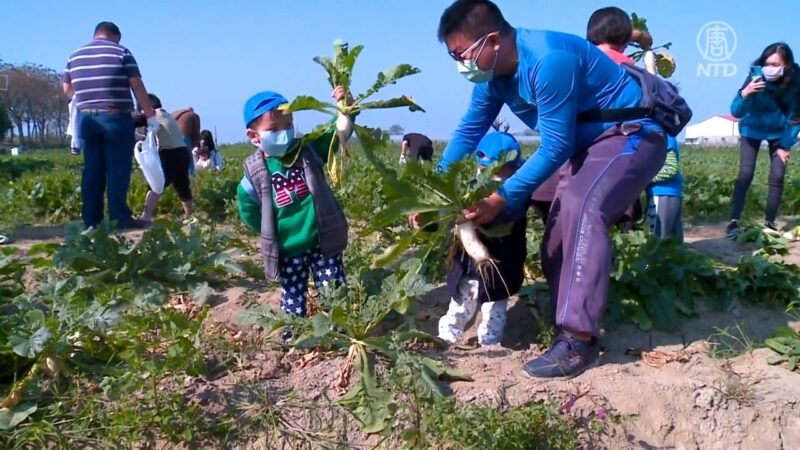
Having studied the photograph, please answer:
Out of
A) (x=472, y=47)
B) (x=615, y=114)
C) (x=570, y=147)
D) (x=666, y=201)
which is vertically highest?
(x=472, y=47)

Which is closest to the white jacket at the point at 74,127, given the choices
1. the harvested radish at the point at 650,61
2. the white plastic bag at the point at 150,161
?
the white plastic bag at the point at 150,161

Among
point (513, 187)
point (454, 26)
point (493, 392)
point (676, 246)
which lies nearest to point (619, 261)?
point (676, 246)

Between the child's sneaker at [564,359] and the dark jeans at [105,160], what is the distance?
12.8 ft

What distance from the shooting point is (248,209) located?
133 inches

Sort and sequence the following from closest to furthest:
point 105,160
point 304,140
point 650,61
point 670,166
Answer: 1. point 304,140
2. point 670,166
3. point 650,61
4. point 105,160

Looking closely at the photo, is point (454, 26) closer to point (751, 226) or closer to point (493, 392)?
point (493, 392)

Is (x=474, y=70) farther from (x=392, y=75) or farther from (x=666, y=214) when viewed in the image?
(x=666, y=214)

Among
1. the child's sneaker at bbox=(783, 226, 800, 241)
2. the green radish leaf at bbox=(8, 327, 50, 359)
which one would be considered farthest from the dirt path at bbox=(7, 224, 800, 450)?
the child's sneaker at bbox=(783, 226, 800, 241)

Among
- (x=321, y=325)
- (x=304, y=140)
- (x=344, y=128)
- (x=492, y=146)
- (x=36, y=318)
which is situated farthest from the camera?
(x=492, y=146)

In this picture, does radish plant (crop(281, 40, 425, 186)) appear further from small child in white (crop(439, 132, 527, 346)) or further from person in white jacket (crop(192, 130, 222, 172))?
person in white jacket (crop(192, 130, 222, 172))

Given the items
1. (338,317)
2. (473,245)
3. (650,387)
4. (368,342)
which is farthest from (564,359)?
(338,317)

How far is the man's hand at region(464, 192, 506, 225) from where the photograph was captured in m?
2.88

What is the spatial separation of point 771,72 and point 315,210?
410 centimetres

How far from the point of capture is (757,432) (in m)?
2.63
